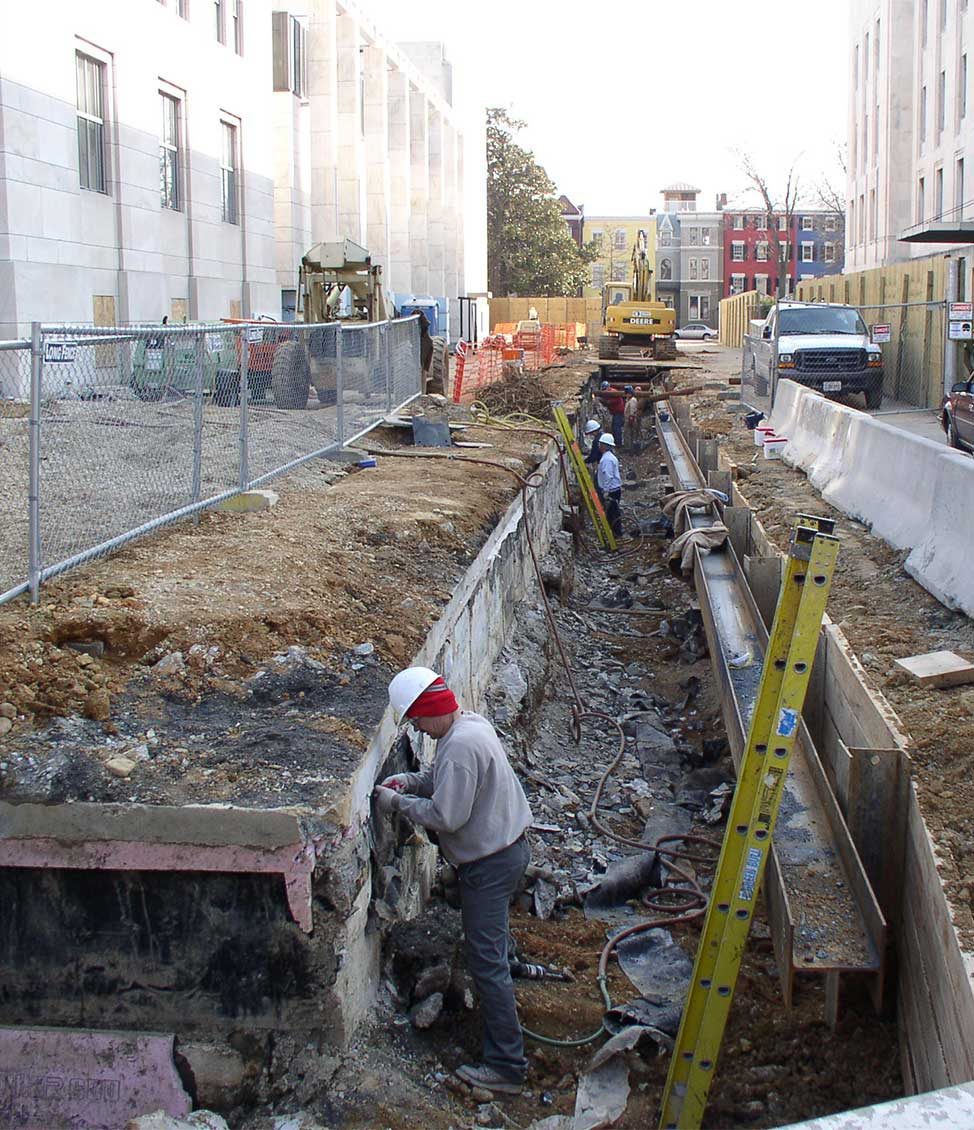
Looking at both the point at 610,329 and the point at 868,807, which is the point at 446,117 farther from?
the point at 868,807

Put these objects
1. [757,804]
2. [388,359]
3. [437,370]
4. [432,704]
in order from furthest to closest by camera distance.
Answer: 1. [437,370]
2. [388,359]
3. [432,704]
4. [757,804]

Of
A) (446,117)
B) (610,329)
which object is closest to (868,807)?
(610,329)

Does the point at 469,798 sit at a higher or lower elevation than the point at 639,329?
lower

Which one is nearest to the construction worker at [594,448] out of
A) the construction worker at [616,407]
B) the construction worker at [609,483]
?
the construction worker at [609,483]

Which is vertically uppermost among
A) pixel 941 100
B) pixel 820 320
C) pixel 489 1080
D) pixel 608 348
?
pixel 941 100

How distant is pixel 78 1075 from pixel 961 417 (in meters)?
16.2

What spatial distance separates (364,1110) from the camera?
4.49 m

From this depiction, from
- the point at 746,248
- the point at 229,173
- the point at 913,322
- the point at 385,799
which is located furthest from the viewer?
the point at 746,248

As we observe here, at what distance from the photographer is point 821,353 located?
1017 inches

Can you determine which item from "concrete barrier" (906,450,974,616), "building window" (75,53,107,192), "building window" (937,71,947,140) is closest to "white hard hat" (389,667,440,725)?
"concrete barrier" (906,450,974,616)

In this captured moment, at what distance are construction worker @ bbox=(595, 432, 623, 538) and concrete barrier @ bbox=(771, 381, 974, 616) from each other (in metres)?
2.95

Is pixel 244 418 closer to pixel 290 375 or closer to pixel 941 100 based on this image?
pixel 290 375

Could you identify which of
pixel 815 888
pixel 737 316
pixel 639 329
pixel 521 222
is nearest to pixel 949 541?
pixel 815 888

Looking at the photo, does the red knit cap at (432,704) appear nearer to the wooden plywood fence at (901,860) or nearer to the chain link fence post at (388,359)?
the wooden plywood fence at (901,860)
